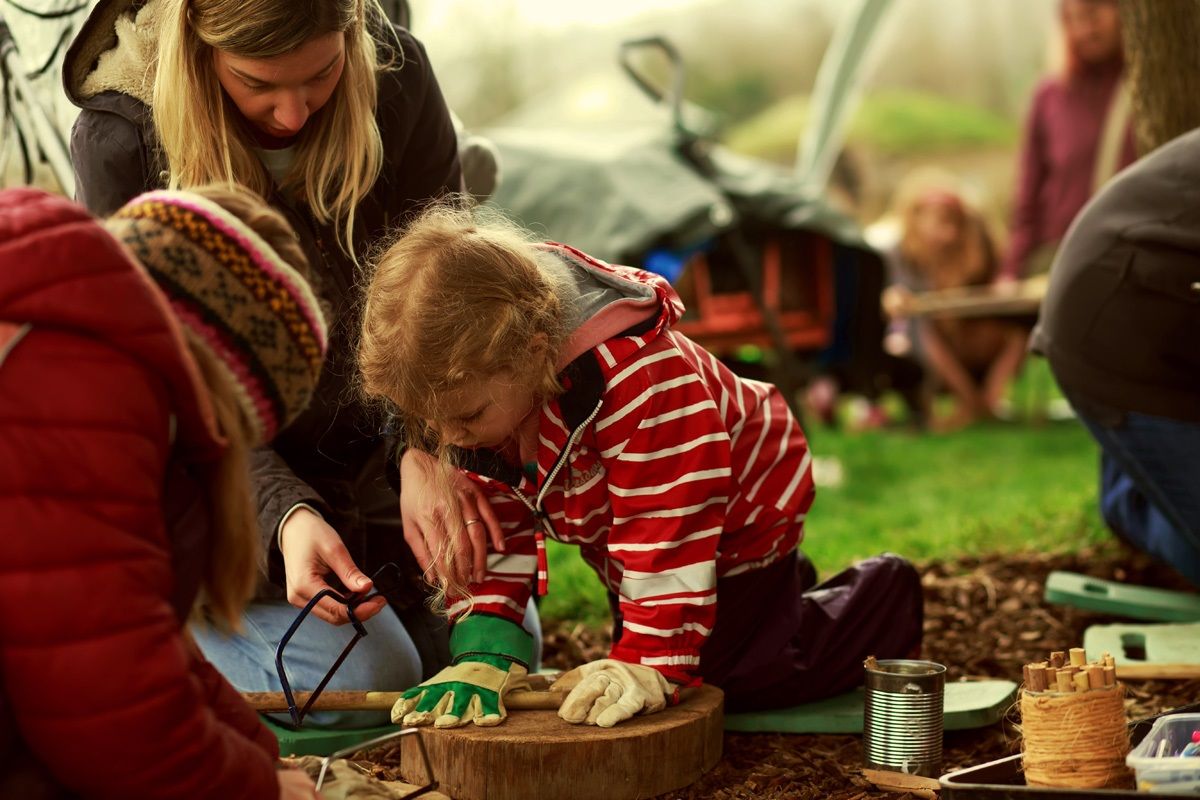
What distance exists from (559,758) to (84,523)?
98 cm

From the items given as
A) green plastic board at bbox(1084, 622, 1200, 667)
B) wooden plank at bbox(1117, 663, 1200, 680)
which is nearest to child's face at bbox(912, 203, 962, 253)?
green plastic board at bbox(1084, 622, 1200, 667)

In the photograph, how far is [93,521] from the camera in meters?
1.51

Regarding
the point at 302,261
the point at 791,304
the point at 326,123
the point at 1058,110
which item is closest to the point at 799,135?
the point at 1058,110

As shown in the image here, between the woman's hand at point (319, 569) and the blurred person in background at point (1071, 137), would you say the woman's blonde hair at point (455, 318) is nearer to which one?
the woman's hand at point (319, 569)

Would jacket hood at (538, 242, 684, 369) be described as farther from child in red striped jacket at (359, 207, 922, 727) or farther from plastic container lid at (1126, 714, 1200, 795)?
plastic container lid at (1126, 714, 1200, 795)

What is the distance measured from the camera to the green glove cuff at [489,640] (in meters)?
2.55

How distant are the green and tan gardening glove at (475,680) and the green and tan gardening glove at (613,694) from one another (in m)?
0.12

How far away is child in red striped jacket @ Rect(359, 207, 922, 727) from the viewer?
2.29 metres

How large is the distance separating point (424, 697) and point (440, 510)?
36cm

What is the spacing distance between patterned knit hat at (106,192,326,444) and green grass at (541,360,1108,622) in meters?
2.10

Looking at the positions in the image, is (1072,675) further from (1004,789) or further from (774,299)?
(774,299)

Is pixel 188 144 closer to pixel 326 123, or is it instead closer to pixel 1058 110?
pixel 326 123

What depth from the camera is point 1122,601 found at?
11.3ft

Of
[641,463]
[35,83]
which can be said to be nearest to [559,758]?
[641,463]
